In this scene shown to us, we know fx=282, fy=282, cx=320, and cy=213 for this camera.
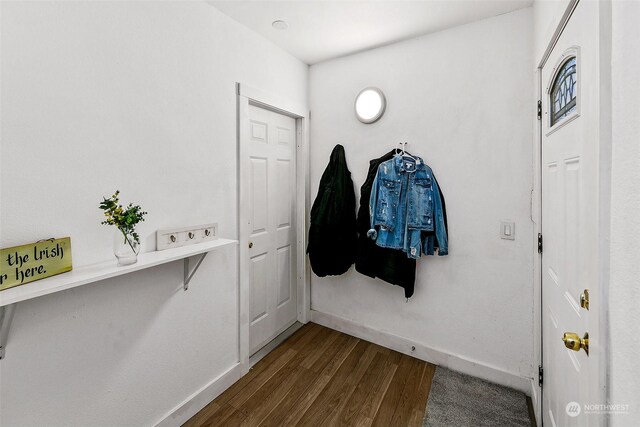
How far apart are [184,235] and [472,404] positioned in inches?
80.5

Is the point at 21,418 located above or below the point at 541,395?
above

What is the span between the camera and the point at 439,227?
2.05m

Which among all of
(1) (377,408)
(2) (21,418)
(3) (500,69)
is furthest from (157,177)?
(3) (500,69)

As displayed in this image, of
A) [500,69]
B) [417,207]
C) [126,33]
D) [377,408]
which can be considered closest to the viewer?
[126,33]

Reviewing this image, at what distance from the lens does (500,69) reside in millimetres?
1874

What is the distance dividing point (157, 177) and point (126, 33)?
27.5 inches

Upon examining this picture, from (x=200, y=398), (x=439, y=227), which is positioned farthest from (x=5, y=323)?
(x=439, y=227)

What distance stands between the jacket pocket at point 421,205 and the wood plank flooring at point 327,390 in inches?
43.0

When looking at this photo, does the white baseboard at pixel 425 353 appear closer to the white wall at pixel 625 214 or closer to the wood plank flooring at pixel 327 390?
the wood plank flooring at pixel 327 390

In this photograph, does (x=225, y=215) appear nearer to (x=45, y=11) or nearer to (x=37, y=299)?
(x=37, y=299)

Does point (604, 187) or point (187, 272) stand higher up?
point (604, 187)

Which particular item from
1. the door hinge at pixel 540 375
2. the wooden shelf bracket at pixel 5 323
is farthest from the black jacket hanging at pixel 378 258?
the wooden shelf bracket at pixel 5 323

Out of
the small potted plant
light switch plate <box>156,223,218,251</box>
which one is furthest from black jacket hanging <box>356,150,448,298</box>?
the small potted plant

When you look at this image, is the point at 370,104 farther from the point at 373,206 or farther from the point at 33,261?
the point at 33,261
